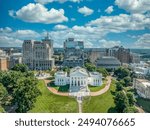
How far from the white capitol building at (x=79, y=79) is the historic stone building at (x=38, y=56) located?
40 cm

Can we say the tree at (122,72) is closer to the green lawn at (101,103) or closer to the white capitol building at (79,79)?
the green lawn at (101,103)

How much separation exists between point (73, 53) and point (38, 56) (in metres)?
0.73

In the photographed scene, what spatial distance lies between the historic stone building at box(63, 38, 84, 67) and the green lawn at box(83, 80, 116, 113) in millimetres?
878

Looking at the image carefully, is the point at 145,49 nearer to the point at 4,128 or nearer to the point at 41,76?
the point at 41,76

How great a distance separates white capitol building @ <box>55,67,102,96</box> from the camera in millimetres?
5148

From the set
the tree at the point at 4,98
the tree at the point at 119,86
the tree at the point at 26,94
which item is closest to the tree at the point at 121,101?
the tree at the point at 119,86

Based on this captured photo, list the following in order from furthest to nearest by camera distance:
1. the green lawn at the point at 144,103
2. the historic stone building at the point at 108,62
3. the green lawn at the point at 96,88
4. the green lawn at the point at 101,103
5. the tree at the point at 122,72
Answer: the historic stone building at the point at 108,62, the tree at the point at 122,72, the green lawn at the point at 96,88, the green lawn at the point at 144,103, the green lawn at the point at 101,103

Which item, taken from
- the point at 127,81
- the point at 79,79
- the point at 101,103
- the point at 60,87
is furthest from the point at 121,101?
the point at 60,87

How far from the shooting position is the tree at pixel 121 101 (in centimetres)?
455

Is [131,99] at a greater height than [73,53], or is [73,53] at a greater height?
[73,53]

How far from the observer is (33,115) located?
10.3 feet

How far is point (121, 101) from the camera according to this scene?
184 inches

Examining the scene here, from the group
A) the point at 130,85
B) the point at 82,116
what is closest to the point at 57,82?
the point at 130,85

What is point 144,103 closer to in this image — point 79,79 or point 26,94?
point 79,79
